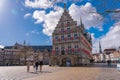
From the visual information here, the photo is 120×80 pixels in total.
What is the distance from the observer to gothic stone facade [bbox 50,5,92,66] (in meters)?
47.4

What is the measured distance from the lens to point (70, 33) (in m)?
48.8

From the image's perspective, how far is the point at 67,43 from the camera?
49000mm

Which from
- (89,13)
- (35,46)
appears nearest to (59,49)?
(89,13)

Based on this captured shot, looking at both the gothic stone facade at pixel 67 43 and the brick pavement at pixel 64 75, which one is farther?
the gothic stone facade at pixel 67 43

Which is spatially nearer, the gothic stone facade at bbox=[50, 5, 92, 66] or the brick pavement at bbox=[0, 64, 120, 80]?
the brick pavement at bbox=[0, 64, 120, 80]

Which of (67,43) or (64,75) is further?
(67,43)

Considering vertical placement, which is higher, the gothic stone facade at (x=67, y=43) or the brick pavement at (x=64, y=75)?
the gothic stone facade at (x=67, y=43)

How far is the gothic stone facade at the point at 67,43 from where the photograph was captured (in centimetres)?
4738

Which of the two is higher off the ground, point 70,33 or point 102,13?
point 70,33

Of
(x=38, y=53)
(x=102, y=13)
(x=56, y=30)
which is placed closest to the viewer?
(x=102, y=13)

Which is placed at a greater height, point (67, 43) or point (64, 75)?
point (67, 43)

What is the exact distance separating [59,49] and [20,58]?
46.3 metres

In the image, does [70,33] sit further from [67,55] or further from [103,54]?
[103,54]

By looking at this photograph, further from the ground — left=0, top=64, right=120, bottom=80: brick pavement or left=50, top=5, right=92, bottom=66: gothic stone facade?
left=50, top=5, right=92, bottom=66: gothic stone facade
